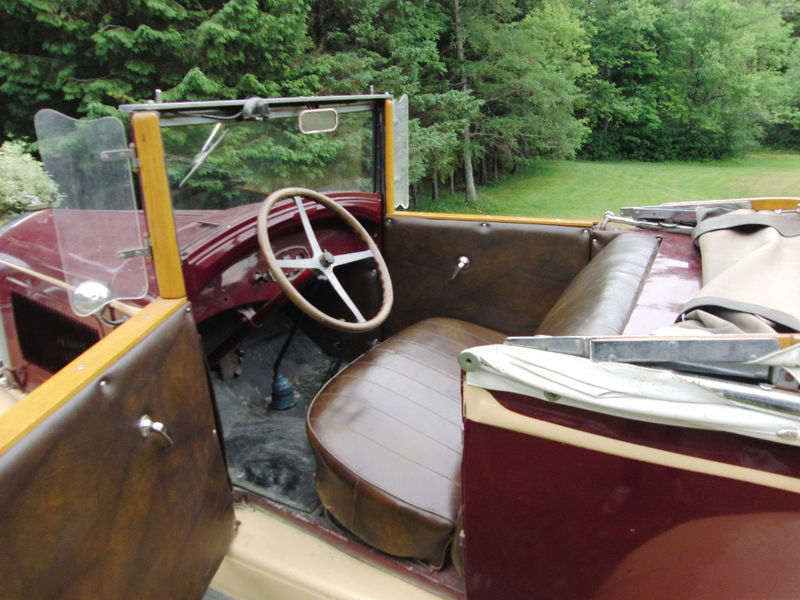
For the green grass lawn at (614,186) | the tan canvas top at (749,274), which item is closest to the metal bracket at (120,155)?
the tan canvas top at (749,274)

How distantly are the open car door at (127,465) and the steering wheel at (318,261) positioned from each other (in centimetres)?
40

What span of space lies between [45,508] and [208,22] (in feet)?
19.6

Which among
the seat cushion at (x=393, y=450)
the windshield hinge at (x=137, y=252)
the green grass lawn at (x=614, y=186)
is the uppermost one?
the windshield hinge at (x=137, y=252)

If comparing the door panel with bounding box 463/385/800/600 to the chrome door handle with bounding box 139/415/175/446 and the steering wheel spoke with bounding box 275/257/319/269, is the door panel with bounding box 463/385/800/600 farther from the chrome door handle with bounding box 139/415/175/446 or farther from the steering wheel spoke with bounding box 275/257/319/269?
the steering wheel spoke with bounding box 275/257/319/269

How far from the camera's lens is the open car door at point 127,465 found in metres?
0.96

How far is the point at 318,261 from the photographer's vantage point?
2.06 metres

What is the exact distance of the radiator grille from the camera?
5.75 feet

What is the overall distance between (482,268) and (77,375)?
1.70 meters

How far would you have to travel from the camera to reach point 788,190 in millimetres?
10562

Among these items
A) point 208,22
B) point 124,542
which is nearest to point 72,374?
point 124,542

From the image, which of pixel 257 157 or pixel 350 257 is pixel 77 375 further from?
pixel 350 257

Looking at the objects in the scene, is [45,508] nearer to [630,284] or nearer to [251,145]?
[251,145]

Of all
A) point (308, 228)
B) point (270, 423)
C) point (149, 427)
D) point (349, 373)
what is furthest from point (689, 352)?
point (270, 423)

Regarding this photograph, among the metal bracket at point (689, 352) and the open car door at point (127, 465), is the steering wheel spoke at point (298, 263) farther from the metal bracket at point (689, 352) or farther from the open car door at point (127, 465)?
the metal bracket at point (689, 352)
